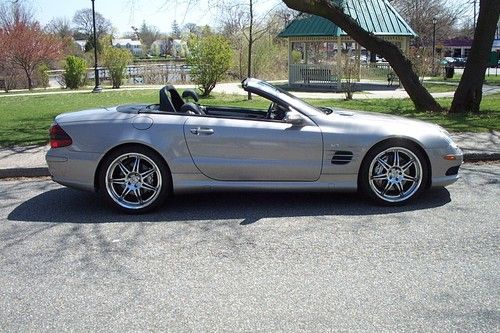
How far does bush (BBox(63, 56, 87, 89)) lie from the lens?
29000 millimetres

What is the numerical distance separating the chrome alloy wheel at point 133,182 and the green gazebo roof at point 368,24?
2043cm

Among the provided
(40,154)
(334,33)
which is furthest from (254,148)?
(334,33)

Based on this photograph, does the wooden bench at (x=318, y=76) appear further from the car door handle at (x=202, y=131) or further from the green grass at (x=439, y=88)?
the car door handle at (x=202, y=131)

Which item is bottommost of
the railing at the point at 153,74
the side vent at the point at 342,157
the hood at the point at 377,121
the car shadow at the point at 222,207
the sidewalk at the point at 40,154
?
the car shadow at the point at 222,207

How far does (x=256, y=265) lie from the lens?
12.7 ft

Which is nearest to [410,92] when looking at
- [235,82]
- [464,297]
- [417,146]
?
[417,146]

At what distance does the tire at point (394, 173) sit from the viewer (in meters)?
5.18

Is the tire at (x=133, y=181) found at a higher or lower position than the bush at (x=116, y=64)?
lower

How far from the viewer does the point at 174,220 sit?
498 centimetres

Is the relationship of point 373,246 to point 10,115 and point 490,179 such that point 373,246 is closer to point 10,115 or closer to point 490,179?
point 490,179

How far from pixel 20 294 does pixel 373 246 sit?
8.89 ft

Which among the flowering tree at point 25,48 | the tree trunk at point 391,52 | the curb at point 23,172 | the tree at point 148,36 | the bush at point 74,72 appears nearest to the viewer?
the curb at point 23,172

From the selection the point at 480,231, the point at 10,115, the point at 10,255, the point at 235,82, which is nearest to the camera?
the point at 10,255

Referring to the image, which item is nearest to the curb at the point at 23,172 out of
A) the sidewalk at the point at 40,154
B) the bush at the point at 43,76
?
the sidewalk at the point at 40,154
